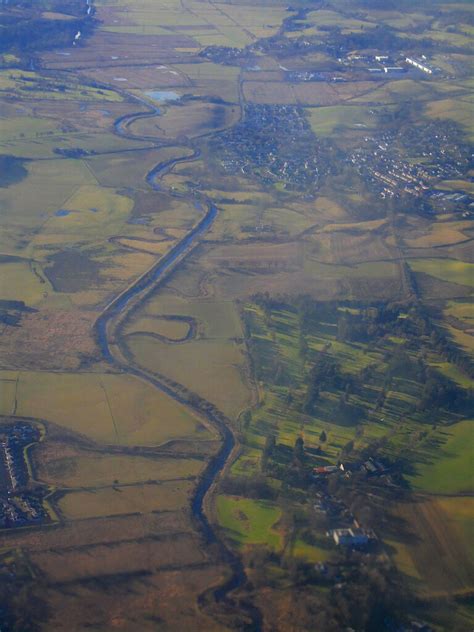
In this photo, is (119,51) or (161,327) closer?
(161,327)

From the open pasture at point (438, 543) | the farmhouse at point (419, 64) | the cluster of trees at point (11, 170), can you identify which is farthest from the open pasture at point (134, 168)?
the farmhouse at point (419, 64)

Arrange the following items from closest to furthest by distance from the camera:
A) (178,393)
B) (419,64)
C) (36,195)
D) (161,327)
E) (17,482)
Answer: (17,482) → (178,393) → (161,327) → (36,195) → (419,64)

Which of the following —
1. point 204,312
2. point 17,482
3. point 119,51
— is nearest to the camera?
point 17,482

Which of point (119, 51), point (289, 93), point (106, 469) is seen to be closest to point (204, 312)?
point (106, 469)

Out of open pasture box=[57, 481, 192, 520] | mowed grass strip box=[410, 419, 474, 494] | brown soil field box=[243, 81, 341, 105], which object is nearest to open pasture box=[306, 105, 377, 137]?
brown soil field box=[243, 81, 341, 105]

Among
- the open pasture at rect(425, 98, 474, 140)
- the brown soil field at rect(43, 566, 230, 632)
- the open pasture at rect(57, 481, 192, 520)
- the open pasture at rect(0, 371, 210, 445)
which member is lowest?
the open pasture at rect(0, 371, 210, 445)

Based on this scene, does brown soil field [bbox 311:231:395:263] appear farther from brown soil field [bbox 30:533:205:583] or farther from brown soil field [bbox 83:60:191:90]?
brown soil field [bbox 83:60:191:90]

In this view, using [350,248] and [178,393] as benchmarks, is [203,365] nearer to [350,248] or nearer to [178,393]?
[178,393]
